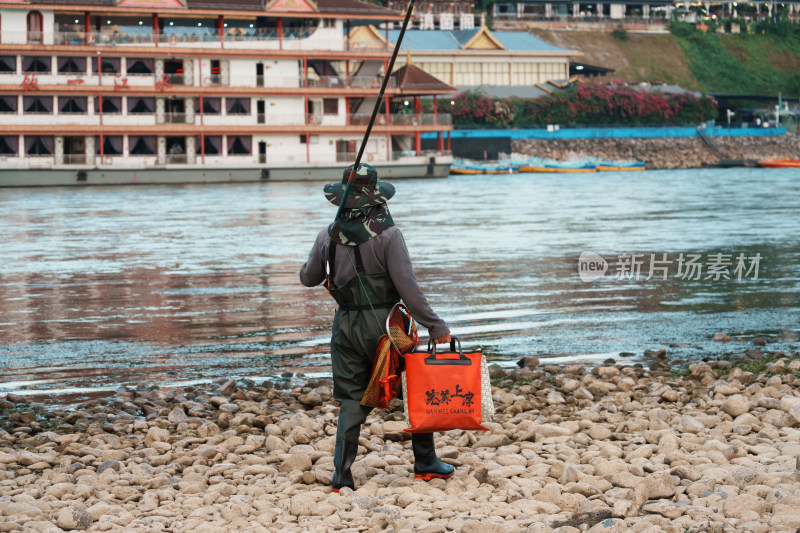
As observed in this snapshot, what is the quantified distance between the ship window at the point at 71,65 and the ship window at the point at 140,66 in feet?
6.72

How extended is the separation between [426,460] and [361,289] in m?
0.99

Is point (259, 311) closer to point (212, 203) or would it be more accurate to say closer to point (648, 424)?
point (648, 424)

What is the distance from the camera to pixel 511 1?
93250mm

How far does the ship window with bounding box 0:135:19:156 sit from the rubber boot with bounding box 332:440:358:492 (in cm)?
4709

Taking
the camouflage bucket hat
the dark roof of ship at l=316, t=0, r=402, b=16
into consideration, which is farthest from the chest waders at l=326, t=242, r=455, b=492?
the dark roof of ship at l=316, t=0, r=402, b=16

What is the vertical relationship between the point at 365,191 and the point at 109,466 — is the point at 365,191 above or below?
above

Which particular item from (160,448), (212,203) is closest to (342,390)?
(160,448)

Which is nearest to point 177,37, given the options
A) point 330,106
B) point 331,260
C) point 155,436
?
point 330,106

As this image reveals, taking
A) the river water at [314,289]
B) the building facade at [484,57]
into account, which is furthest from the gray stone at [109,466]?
the building facade at [484,57]

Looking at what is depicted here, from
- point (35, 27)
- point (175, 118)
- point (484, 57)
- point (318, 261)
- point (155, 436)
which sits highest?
point (484, 57)

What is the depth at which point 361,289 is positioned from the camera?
18.6ft

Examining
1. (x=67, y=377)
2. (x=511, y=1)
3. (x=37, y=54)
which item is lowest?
(x=67, y=377)

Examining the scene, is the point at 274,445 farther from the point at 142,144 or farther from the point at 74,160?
the point at 142,144

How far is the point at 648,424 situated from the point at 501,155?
199ft
